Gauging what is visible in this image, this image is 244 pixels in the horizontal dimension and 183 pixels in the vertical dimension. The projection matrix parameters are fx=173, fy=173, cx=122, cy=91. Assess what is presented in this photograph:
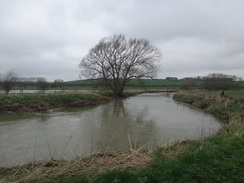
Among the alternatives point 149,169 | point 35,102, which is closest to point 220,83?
point 35,102

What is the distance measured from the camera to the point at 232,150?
435 cm

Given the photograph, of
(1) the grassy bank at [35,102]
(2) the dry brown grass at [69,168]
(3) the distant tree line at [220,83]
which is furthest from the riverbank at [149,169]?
(3) the distant tree line at [220,83]

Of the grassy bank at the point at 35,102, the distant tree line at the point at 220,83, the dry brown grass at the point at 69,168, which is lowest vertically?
the dry brown grass at the point at 69,168

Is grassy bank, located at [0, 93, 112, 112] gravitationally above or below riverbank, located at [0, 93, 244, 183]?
above

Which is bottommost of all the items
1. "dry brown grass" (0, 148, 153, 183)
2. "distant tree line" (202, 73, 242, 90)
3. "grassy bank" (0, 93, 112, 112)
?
"dry brown grass" (0, 148, 153, 183)

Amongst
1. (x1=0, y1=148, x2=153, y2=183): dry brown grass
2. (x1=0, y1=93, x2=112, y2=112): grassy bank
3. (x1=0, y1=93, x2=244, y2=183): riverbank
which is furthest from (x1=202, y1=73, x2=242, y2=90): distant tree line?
(x1=0, y1=148, x2=153, y2=183): dry brown grass

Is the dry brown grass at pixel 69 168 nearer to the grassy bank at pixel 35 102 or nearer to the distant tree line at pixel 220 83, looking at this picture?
the grassy bank at pixel 35 102

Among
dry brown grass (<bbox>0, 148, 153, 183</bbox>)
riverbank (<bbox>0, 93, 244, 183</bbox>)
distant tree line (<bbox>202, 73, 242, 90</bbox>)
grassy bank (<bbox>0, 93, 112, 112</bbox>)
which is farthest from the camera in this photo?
distant tree line (<bbox>202, 73, 242, 90</bbox>)

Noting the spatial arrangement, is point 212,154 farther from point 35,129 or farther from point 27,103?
point 27,103

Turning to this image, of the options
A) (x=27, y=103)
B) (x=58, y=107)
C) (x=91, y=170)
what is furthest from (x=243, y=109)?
(x=27, y=103)

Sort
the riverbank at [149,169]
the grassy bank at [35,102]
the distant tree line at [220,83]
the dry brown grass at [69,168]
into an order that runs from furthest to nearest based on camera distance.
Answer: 1. the distant tree line at [220,83]
2. the grassy bank at [35,102]
3. the dry brown grass at [69,168]
4. the riverbank at [149,169]

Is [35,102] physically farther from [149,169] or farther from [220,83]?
[220,83]

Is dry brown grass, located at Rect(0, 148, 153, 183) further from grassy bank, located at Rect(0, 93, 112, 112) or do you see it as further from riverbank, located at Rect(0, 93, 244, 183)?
grassy bank, located at Rect(0, 93, 112, 112)

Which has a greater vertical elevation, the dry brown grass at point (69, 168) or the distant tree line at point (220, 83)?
the distant tree line at point (220, 83)
